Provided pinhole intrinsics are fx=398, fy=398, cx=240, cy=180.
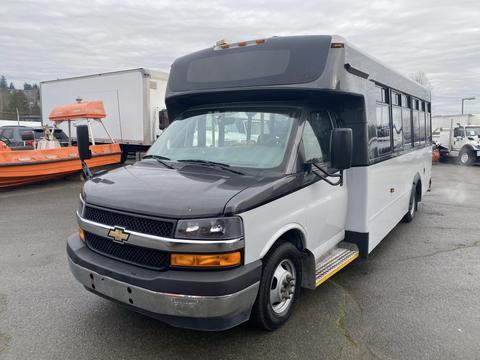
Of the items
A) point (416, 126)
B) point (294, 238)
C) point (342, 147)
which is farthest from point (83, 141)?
point (416, 126)

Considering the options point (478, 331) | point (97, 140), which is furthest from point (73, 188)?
point (478, 331)

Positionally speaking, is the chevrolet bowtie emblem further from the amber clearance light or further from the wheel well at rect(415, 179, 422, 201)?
the wheel well at rect(415, 179, 422, 201)

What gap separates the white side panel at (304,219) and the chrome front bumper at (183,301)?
12.2 inches

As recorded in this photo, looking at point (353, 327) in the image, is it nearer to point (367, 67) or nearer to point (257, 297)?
point (257, 297)

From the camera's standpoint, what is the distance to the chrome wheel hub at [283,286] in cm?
356

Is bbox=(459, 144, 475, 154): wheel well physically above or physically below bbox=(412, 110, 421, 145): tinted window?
below

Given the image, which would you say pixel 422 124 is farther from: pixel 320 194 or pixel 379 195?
pixel 320 194

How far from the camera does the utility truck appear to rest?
71.6 ft

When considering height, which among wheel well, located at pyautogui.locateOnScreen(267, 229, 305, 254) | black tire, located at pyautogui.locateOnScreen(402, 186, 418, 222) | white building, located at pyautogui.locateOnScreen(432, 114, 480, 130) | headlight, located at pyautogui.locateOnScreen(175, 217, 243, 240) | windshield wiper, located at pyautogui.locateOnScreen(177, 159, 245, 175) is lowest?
black tire, located at pyautogui.locateOnScreen(402, 186, 418, 222)

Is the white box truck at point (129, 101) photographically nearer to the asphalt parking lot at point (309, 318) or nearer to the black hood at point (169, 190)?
the asphalt parking lot at point (309, 318)

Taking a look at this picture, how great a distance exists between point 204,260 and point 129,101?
39.2 feet

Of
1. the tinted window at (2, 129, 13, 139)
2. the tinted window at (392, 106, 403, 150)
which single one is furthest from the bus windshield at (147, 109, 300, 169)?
the tinted window at (2, 129, 13, 139)

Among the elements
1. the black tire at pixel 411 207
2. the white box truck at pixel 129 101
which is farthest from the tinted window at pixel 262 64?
the white box truck at pixel 129 101

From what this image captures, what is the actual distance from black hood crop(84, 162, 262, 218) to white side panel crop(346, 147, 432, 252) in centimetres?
189
